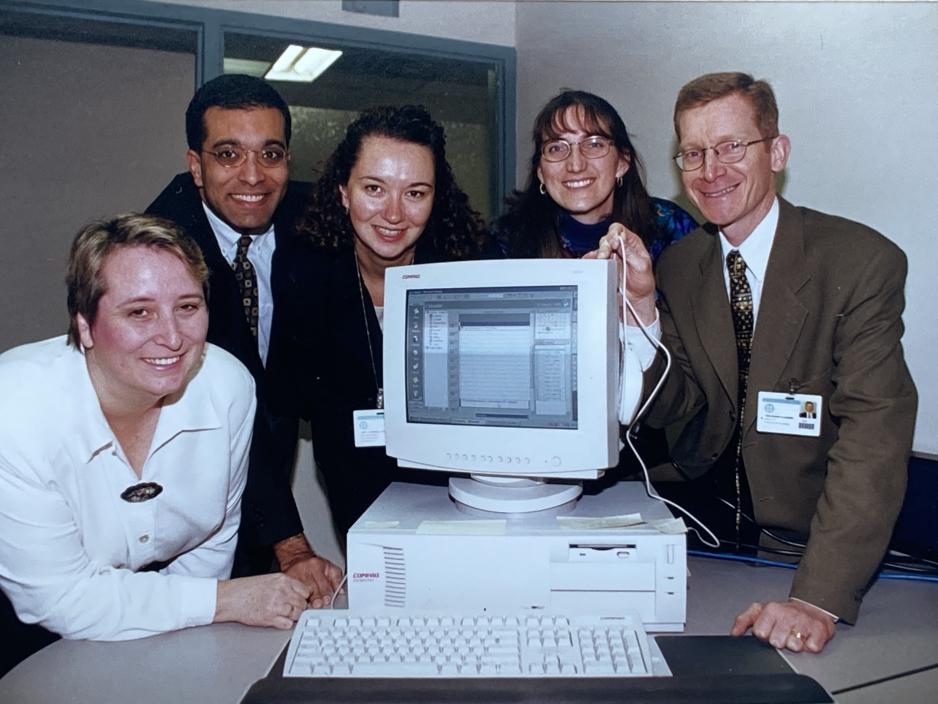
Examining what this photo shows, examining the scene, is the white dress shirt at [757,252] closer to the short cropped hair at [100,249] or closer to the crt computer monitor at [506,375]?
the crt computer monitor at [506,375]

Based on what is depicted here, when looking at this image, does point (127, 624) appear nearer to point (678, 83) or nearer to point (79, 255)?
point (79, 255)

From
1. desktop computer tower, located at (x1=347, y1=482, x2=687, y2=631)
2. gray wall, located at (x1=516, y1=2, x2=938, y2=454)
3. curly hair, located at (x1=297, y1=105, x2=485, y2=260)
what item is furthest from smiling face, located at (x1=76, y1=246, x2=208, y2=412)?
gray wall, located at (x1=516, y1=2, x2=938, y2=454)

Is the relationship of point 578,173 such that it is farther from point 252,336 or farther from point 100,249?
point 100,249

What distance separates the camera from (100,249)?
56.2 inches

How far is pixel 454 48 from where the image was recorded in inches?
135

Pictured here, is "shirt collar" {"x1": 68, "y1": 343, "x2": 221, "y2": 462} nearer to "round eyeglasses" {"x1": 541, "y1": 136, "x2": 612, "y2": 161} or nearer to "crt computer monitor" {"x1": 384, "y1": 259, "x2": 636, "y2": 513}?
"crt computer monitor" {"x1": 384, "y1": 259, "x2": 636, "y2": 513}

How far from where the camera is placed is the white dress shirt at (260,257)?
2264mm

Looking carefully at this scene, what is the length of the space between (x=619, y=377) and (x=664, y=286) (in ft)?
1.57

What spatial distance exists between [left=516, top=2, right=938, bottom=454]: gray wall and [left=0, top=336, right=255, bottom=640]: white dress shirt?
1.48m

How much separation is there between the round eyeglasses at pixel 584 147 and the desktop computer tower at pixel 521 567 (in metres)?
1.07

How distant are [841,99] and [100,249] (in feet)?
5.57

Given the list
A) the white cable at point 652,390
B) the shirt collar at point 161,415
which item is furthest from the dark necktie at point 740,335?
the shirt collar at point 161,415

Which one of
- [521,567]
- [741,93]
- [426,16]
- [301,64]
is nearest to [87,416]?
[521,567]

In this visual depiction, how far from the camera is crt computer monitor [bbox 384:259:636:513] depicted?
4.26 feet
